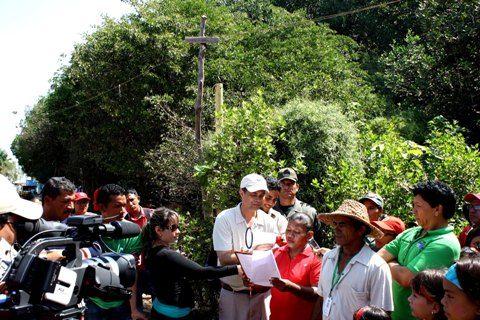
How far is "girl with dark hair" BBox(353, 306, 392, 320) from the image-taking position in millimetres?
3787

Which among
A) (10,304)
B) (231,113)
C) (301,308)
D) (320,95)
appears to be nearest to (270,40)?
(320,95)

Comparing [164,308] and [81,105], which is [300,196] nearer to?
[164,308]

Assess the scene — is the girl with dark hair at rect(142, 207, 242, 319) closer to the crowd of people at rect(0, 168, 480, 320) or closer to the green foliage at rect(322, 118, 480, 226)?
the crowd of people at rect(0, 168, 480, 320)

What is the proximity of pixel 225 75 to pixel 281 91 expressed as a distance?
279 cm

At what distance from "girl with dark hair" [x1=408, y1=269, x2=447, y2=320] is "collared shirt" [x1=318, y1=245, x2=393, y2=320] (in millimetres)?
471

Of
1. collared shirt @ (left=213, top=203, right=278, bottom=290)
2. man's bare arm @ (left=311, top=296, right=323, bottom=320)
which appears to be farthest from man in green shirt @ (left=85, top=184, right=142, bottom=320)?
man's bare arm @ (left=311, top=296, right=323, bottom=320)

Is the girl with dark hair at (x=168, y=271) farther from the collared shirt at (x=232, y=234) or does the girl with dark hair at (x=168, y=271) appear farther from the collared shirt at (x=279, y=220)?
the collared shirt at (x=279, y=220)

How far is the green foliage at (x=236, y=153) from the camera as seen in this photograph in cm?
759

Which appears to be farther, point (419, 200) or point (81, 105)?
point (81, 105)

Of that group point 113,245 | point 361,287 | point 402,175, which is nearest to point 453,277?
point 361,287

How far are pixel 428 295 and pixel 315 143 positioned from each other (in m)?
4.96

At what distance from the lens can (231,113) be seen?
7.94m

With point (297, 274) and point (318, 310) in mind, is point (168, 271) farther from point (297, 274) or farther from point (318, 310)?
point (318, 310)

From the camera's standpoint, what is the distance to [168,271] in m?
4.64
